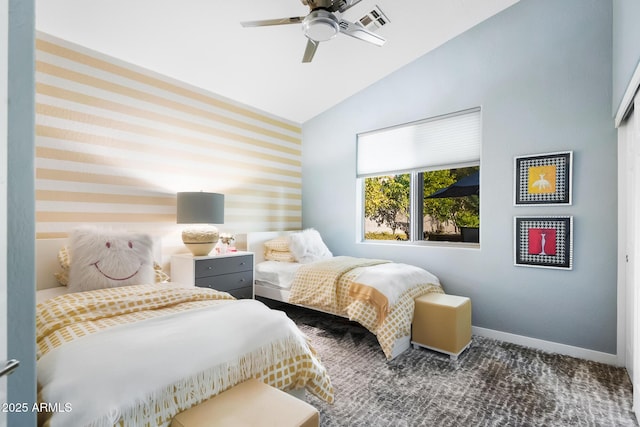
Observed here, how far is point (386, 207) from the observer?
4293mm

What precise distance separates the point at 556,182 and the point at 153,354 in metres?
3.28

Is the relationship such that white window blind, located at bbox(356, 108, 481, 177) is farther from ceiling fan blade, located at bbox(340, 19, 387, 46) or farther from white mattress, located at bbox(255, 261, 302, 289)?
white mattress, located at bbox(255, 261, 302, 289)

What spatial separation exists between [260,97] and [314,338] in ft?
9.79

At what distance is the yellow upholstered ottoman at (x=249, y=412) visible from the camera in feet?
3.77

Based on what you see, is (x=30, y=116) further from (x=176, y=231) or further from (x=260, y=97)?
(x=260, y=97)

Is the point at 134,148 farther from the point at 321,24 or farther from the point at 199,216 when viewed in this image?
the point at 321,24

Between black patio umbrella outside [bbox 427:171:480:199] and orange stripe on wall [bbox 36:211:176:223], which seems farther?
black patio umbrella outside [bbox 427:171:480:199]

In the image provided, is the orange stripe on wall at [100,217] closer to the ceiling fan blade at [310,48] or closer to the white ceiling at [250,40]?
the white ceiling at [250,40]

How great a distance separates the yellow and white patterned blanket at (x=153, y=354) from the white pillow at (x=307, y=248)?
6.10 feet

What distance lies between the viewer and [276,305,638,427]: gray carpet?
1827mm

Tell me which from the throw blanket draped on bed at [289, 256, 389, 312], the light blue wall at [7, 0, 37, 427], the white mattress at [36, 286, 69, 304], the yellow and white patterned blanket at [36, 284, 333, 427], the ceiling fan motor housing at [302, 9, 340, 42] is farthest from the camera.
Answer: the throw blanket draped on bed at [289, 256, 389, 312]

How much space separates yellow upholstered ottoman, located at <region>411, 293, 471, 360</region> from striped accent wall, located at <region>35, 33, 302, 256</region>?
2.45 meters


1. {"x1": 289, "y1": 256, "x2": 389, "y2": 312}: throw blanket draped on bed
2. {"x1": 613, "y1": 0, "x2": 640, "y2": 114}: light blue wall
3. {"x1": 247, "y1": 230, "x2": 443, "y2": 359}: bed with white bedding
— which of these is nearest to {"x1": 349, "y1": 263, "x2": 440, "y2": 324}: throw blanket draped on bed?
{"x1": 247, "y1": 230, "x2": 443, "y2": 359}: bed with white bedding

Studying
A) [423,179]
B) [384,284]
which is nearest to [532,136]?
[423,179]
